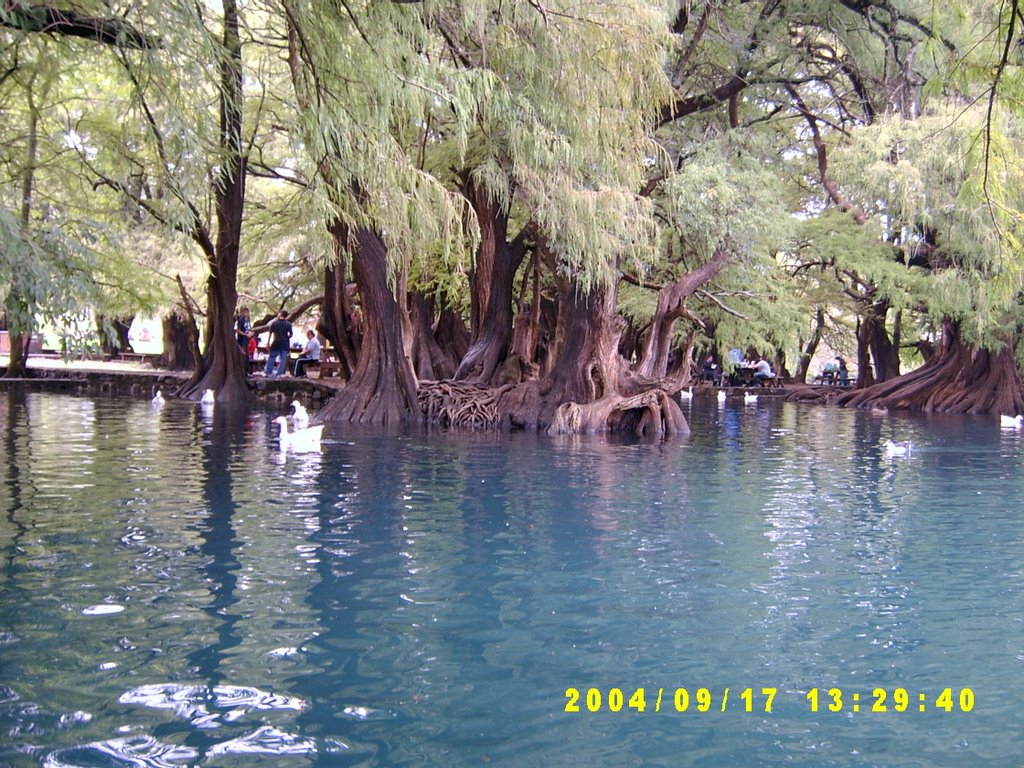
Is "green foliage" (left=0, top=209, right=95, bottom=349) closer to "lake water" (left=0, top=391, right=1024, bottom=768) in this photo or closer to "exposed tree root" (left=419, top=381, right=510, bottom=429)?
"lake water" (left=0, top=391, right=1024, bottom=768)

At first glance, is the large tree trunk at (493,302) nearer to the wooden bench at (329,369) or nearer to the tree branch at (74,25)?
the wooden bench at (329,369)

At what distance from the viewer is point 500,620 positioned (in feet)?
20.4

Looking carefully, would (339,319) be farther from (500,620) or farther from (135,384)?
(500,620)

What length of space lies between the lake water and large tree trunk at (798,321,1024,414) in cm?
1696

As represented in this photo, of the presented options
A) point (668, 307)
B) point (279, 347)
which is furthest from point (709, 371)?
point (668, 307)

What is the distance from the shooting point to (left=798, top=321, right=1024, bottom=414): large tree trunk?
27.8 meters

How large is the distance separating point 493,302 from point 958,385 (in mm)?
14061

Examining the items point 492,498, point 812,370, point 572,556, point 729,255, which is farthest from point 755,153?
point 812,370

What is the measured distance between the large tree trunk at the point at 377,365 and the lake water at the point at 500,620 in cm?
721

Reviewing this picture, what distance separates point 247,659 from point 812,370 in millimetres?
75051
